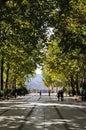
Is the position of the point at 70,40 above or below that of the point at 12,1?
below

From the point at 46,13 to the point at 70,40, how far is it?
315 centimetres

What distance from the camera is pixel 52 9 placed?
91.3ft

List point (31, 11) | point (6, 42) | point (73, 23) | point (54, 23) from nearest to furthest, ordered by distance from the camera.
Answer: point (31, 11) < point (54, 23) < point (73, 23) < point (6, 42)

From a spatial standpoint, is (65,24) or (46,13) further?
(65,24)

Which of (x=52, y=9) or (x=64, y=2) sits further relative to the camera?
(x=52, y=9)

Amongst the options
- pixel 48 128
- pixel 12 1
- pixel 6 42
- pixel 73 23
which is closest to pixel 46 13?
pixel 12 1

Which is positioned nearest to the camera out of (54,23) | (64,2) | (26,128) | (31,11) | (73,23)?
(26,128)

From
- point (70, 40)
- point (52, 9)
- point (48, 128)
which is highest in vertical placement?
point (52, 9)

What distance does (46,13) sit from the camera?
27750 millimetres

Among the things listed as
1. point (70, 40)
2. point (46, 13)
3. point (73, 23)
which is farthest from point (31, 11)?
point (73, 23)

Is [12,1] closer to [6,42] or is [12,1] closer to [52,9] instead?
[52,9]

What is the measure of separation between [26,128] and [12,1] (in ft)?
38.6

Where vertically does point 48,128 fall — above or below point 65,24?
below

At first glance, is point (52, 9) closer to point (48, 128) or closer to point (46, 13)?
point (46, 13)
